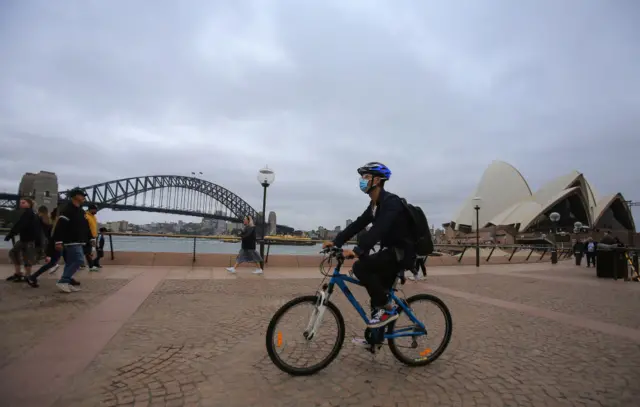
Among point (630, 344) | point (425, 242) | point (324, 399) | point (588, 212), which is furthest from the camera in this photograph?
point (588, 212)

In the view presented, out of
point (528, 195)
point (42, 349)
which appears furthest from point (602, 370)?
point (528, 195)

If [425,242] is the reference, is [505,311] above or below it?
below

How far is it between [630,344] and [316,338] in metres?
4.20

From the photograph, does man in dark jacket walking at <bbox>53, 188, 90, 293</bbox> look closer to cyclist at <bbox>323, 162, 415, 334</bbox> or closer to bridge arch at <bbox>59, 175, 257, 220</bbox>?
cyclist at <bbox>323, 162, 415, 334</bbox>

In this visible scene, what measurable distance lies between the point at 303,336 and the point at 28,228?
7782 mm

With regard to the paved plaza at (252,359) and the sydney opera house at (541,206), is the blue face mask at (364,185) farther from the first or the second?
the sydney opera house at (541,206)

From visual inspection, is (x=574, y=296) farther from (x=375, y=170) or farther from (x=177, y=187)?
(x=177, y=187)

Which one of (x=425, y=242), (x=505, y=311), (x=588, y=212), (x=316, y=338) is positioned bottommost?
(x=505, y=311)

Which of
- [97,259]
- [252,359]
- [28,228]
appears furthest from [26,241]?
[252,359]

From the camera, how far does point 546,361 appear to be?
3.70m

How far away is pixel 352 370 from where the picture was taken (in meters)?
3.29

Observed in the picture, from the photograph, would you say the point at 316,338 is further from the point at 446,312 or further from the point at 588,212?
the point at 588,212

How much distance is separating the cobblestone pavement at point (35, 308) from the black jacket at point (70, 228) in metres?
1.00

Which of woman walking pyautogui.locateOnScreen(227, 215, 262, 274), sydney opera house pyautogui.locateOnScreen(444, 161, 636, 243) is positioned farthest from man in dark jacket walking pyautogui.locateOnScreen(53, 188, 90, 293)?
sydney opera house pyautogui.locateOnScreen(444, 161, 636, 243)
